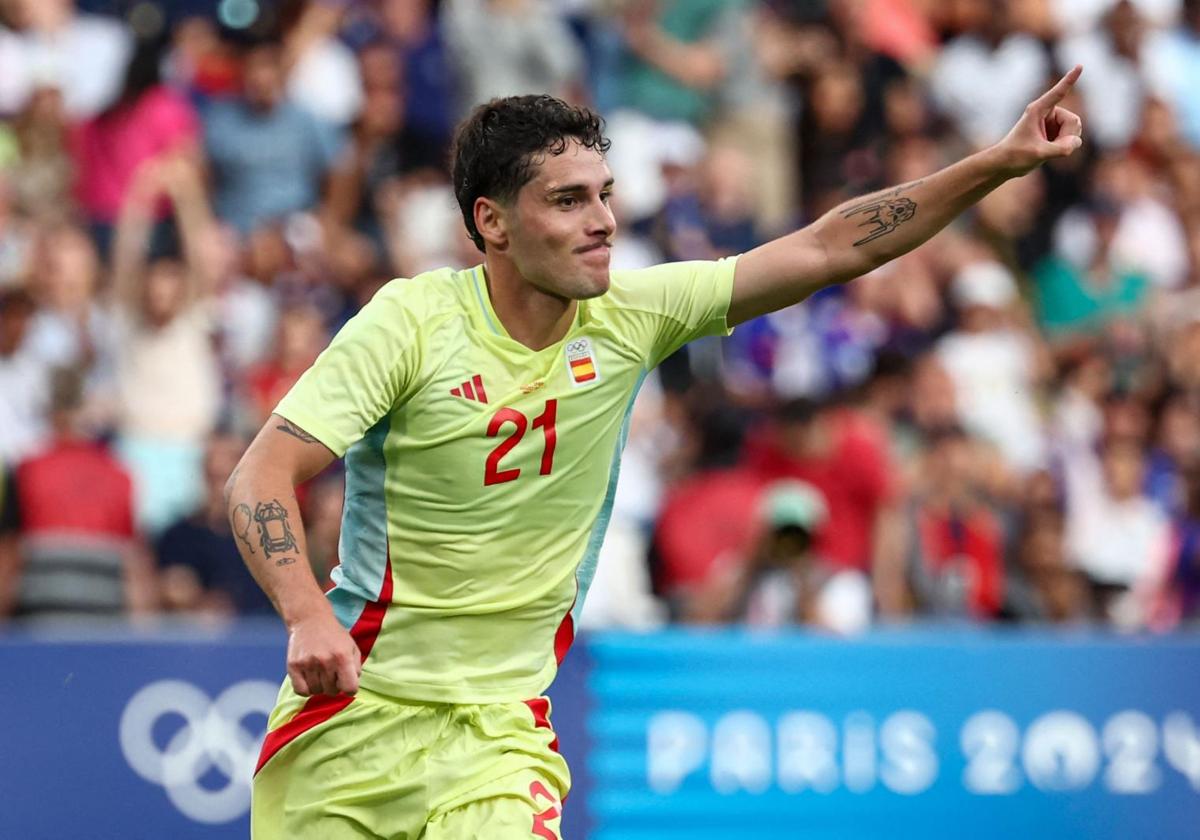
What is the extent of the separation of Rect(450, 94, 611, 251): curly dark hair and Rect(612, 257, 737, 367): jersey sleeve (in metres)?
0.39

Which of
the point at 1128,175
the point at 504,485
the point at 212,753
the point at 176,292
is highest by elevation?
the point at 1128,175

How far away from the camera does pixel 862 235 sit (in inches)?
218

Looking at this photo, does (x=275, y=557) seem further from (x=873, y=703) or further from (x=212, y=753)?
(x=873, y=703)

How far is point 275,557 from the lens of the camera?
4.82 m

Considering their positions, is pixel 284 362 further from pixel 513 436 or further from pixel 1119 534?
pixel 513 436

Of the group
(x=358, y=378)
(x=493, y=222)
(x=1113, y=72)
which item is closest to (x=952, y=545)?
(x=1113, y=72)

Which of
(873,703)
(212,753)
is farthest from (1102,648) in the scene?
(212,753)

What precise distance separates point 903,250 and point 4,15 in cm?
807

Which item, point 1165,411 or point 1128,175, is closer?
point 1165,411

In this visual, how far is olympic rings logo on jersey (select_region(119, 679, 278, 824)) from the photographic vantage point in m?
8.66

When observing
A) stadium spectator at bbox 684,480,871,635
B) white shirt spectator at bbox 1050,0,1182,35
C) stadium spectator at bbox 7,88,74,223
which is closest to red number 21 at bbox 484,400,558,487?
stadium spectator at bbox 684,480,871,635

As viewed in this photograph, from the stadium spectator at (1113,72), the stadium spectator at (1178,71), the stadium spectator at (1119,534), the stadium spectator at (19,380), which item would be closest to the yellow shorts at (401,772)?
the stadium spectator at (19,380)

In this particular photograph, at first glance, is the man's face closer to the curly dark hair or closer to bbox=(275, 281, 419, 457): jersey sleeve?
the curly dark hair

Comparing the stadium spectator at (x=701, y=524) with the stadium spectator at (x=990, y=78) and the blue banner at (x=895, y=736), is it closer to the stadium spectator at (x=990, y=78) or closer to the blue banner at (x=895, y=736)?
the blue banner at (x=895, y=736)
